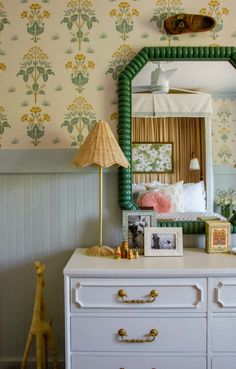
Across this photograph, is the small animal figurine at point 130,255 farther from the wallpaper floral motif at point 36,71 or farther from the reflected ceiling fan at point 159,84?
the wallpaper floral motif at point 36,71

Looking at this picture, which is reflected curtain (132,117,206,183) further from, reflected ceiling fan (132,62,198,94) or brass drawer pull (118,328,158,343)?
brass drawer pull (118,328,158,343)

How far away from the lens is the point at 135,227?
1787 mm

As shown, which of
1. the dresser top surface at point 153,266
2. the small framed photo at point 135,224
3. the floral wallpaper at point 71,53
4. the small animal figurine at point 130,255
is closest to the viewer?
the dresser top surface at point 153,266

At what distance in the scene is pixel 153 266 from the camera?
152 cm

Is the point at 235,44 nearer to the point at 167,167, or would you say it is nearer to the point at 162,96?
the point at 162,96

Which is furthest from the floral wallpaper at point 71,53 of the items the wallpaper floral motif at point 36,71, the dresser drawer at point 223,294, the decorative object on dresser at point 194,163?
the dresser drawer at point 223,294

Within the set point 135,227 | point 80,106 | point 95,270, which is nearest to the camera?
point 95,270

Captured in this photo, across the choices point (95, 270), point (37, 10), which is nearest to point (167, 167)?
point (95, 270)

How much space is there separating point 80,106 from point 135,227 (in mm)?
708

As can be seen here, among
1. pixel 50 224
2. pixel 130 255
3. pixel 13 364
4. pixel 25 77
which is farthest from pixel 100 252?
pixel 25 77

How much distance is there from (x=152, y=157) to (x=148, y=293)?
0.70 meters

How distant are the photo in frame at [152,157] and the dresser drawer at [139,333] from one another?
0.74 meters

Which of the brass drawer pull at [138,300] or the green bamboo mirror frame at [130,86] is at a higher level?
the green bamboo mirror frame at [130,86]

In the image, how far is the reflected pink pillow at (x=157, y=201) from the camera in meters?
1.86
